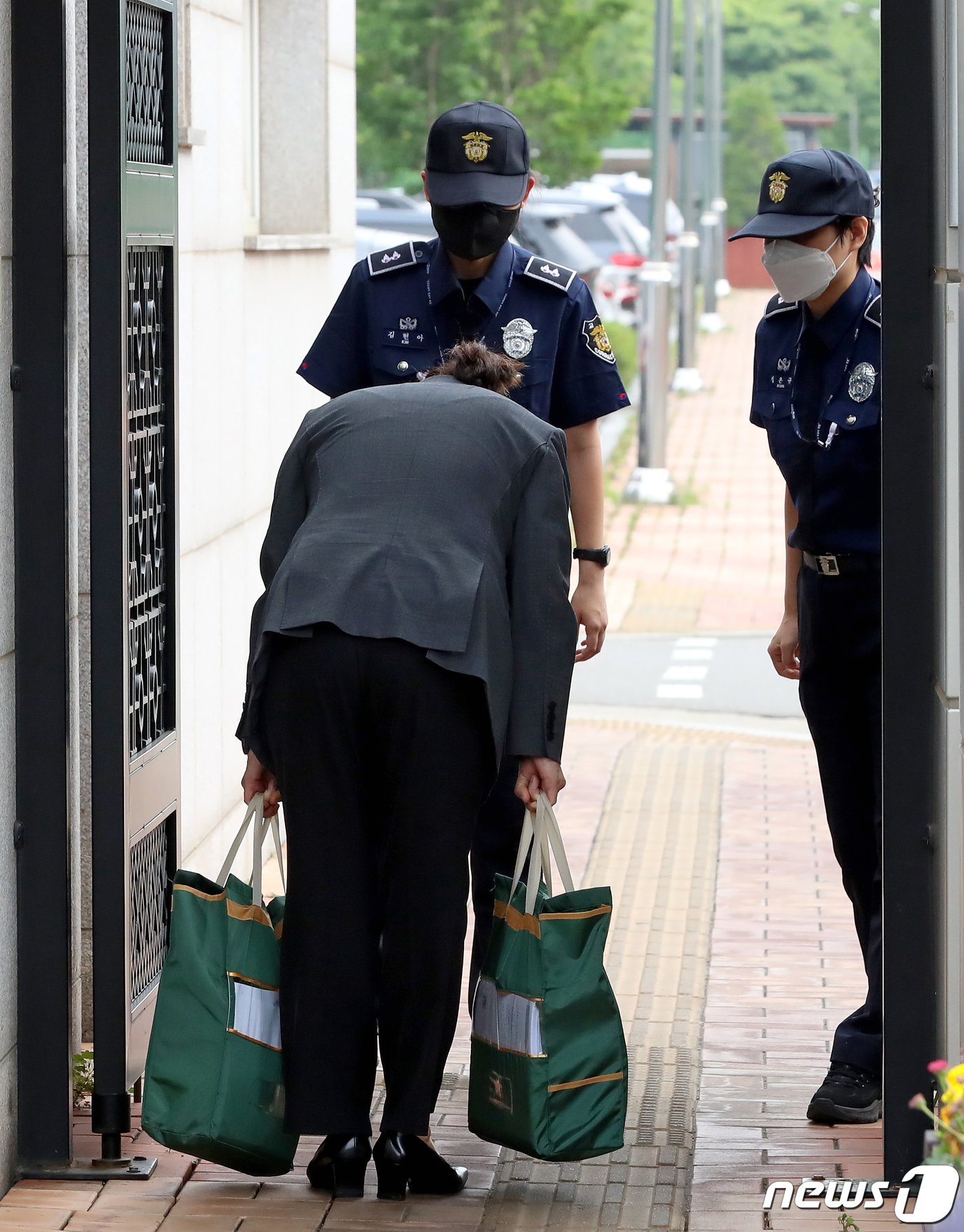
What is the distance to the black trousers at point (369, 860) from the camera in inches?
152

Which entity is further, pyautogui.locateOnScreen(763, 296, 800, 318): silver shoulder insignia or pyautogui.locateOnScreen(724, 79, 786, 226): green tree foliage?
pyautogui.locateOnScreen(724, 79, 786, 226): green tree foliage

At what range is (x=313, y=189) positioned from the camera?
791cm

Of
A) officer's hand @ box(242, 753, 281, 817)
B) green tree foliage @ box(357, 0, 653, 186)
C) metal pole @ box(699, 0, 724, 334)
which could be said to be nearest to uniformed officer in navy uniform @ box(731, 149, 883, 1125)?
officer's hand @ box(242, 753, 281, 817)

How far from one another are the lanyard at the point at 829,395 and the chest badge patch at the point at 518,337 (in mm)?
604

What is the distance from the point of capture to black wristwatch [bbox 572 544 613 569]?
4.75 meters

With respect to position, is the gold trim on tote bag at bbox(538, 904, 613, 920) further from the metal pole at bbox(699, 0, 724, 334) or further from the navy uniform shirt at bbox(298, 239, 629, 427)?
the metal pole at bbox(699, 0, 724, 334)

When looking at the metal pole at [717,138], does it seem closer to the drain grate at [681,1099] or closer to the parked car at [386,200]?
the parked car at [386,200]

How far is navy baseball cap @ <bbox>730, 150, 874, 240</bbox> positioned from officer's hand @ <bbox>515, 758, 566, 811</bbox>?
1.26 m

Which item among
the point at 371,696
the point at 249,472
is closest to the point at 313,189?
the point at 249,472

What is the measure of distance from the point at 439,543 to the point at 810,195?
127cm

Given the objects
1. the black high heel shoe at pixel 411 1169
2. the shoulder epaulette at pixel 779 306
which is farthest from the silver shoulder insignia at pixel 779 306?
the black high heel shoe at pixel 411 1169

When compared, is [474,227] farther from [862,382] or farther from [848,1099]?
[848,1099]

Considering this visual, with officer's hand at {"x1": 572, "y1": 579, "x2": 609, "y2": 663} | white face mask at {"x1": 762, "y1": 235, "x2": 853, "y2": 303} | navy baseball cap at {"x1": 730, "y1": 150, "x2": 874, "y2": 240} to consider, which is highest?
navy baseball cap at {"x1": 730, "y1": 150, "x2": 874, "y2": 240}

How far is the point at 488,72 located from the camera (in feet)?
83.3
